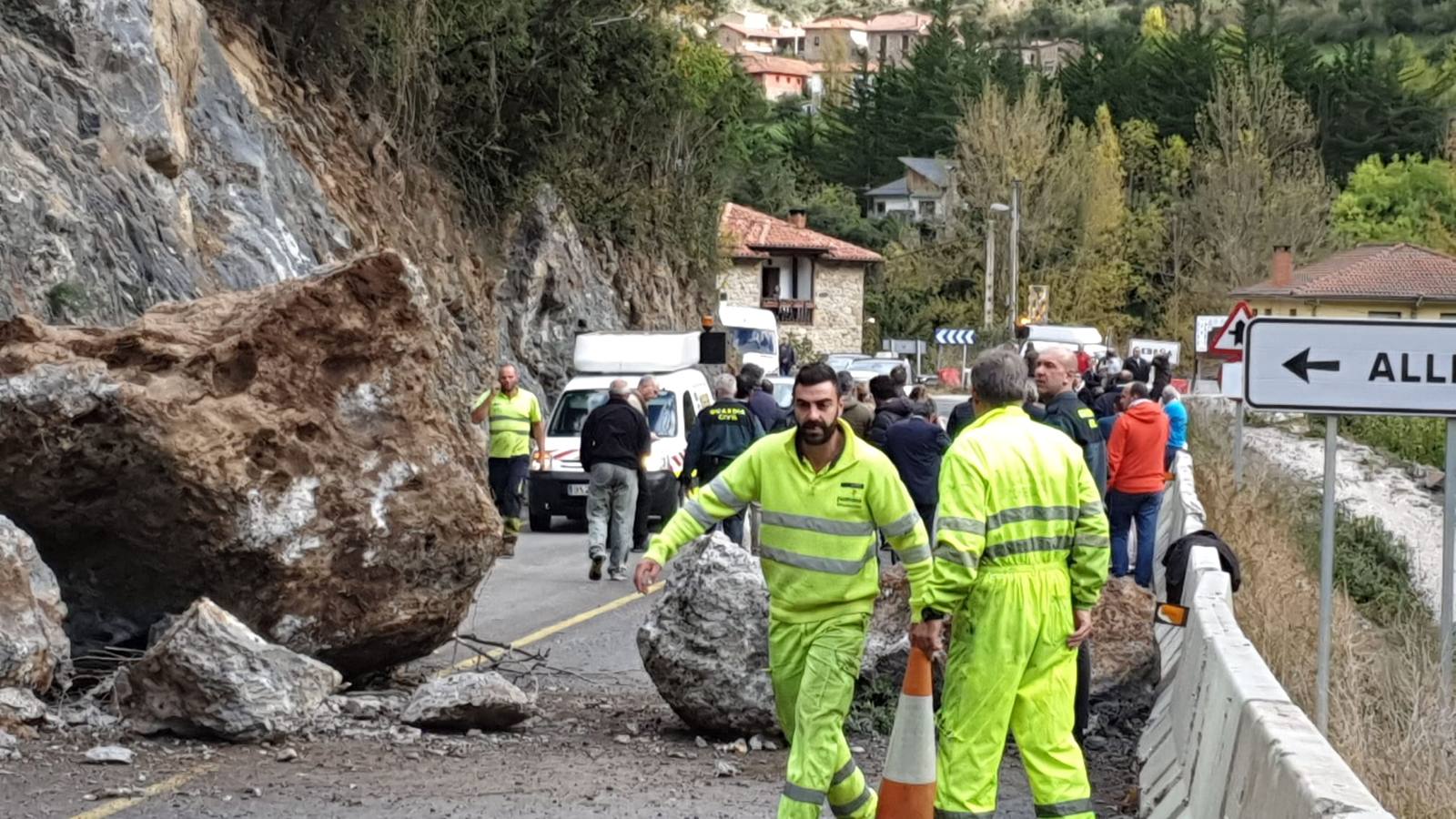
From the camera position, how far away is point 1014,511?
22.3 ft

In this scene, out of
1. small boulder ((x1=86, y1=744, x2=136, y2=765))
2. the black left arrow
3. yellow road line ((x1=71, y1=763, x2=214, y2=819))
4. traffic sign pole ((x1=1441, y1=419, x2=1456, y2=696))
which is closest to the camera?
yellow road line ((x1=71, y1=763, x2=214, y2=819))

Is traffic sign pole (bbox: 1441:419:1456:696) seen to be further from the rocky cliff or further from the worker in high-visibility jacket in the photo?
the worker in high-visibility jacket

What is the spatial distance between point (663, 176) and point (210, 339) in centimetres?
3407

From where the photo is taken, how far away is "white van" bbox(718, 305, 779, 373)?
48656 millimetres

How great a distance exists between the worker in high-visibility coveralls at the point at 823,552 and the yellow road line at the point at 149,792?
7.43ft

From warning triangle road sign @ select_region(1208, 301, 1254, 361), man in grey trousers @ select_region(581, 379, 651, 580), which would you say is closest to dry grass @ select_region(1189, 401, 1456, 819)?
warning triangle road sign @ select_region(1208, 301, 1254, 361)

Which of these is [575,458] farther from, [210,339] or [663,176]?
[663,176]

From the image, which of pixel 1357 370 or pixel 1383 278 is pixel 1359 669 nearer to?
pixel 1357 370

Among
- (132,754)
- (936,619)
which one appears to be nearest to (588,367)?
(132,754)

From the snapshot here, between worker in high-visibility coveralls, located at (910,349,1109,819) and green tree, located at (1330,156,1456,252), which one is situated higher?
green tree, located at (1330,156,1456,252)

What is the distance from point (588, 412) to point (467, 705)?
1380cm

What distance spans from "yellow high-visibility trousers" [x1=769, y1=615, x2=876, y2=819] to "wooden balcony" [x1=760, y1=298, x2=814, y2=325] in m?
79.7

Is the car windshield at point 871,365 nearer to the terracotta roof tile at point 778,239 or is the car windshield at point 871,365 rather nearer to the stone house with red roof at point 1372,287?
the stone house with red roof at point 1372,287

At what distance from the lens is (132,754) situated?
8.65m
